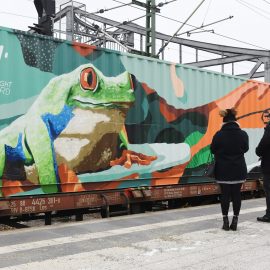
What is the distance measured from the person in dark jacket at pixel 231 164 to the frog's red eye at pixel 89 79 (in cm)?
219

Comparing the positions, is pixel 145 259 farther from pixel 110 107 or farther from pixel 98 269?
pixel 110 107

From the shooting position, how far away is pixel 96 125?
7.34 metres

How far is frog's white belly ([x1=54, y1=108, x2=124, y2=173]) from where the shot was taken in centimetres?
696

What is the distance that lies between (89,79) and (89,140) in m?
1.00

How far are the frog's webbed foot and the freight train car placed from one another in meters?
0.02

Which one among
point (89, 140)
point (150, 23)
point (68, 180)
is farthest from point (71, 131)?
point (150, 23)

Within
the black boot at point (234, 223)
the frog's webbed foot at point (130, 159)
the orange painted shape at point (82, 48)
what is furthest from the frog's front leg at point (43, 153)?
the black boot at point (234, 223)

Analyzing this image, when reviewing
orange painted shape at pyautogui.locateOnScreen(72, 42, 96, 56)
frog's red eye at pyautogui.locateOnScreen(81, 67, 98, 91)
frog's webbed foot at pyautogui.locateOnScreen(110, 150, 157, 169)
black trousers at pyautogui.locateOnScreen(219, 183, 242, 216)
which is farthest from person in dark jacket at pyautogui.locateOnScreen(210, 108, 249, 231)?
orange painted shape at pyautogui.locateOnScreen(72, 42, 96, 56)

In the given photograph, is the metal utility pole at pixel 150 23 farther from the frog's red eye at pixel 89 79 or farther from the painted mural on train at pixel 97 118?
the frog's red eye at pixel 89 79

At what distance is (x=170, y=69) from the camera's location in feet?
28.2

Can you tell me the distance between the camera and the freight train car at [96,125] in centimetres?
641

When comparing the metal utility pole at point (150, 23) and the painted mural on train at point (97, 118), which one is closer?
the painted mural on train at point (97, 118)

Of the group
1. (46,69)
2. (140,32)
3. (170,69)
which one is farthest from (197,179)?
(140,32)

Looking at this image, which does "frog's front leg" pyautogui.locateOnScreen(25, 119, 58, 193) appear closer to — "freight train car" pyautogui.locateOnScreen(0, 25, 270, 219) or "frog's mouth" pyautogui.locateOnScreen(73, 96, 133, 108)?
"freight train car" pyautogui.locateOnScreen(0, 25, 270, 219)
